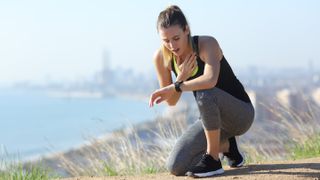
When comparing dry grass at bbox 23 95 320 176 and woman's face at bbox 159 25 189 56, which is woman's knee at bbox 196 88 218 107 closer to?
woman's face at bbox 159 25 189 56

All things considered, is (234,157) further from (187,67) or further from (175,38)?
(175,38)

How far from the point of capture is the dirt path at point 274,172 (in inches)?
138

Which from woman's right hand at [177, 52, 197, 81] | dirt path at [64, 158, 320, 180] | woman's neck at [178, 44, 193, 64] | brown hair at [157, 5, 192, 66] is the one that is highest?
brown hair at [157, 5, 192, 66]

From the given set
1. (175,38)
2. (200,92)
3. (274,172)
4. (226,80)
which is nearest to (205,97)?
(200,92)

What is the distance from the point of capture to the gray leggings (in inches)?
141

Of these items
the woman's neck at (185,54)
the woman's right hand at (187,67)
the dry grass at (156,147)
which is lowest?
the dry grass at (156,147)

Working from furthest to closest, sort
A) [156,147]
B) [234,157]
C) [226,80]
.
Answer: [156,147] < [234,157] < [226,80]

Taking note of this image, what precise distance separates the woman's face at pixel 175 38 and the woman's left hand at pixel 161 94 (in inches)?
8.6

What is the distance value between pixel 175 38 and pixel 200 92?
355 mm

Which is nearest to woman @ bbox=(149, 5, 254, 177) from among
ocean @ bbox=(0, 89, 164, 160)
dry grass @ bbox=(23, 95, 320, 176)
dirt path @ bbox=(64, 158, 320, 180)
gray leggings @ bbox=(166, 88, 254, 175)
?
gray leggings @ bbox=(166, 88, 254, 175)

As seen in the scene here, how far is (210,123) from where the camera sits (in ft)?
11.9

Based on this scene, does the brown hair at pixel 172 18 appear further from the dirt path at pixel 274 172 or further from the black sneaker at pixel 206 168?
the dirt path at pixel 274 172

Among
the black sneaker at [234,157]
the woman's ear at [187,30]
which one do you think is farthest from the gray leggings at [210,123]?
the woman's ear at [187,30]

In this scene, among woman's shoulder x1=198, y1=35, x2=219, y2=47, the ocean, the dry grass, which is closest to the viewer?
woman's shoulder x1=198, y1=35, x2=219, y2=47
